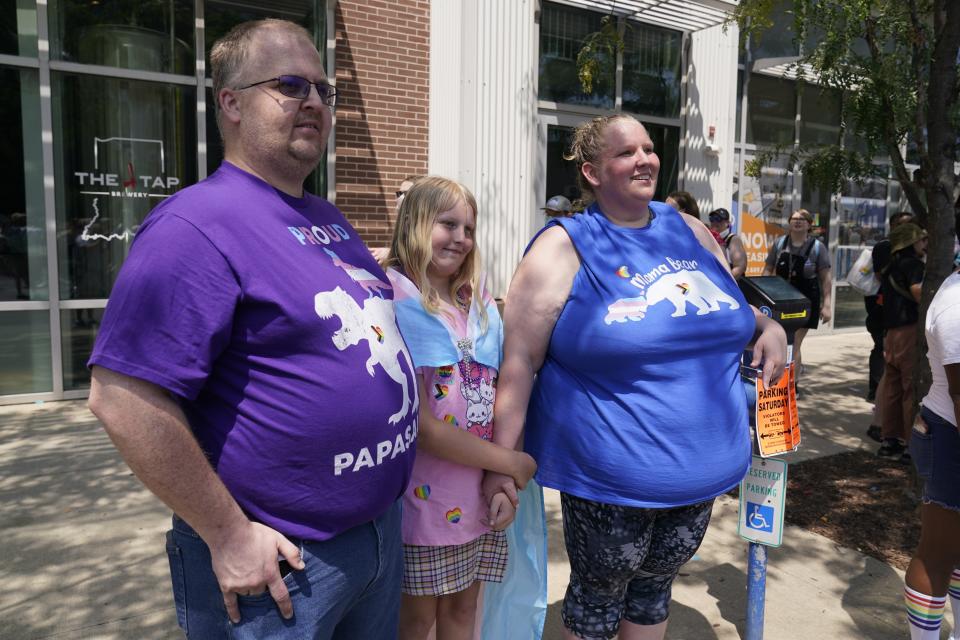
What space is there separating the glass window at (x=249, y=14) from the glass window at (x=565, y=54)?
2.57 metres

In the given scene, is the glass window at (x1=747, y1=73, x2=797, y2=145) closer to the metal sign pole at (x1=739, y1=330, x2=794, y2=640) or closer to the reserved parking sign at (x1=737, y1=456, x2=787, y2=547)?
the metal sign pole at (x1=739, y1=330, x2=794, y2=640)

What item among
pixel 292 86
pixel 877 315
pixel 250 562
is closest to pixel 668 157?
pixel 877 315

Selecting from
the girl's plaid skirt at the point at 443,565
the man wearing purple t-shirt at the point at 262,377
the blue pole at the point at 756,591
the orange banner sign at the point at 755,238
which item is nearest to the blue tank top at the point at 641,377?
the girl's plaid skirt at the point at 443,565

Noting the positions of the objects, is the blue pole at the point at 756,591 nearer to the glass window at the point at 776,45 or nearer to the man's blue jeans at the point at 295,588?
the man's blue jeans at the point at 295,588

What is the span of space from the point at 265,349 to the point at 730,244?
6.46 metres

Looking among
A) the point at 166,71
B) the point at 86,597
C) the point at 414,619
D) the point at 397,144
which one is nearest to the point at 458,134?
the point at 397,144

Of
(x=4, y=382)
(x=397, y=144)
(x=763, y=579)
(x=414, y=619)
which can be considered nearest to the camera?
(x=414, y=619)

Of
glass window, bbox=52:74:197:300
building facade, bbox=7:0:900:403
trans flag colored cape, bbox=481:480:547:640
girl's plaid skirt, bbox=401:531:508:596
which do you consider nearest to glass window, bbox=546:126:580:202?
building facade, bbox=7:0:900:403

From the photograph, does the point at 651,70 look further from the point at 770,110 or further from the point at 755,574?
the point at 755,574

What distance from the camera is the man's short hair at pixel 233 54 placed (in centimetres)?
156

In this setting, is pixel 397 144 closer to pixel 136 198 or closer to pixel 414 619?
pixel 136 198

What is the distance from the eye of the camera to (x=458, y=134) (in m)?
7.96

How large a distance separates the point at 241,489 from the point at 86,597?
2.35 meters

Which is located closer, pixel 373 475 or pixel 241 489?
pixel 241 489
